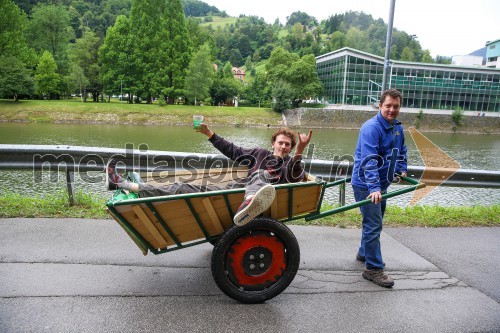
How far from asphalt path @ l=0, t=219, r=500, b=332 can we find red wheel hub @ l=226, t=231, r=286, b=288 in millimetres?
221

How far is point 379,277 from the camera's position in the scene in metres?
3.63

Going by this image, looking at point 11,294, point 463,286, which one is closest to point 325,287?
point 463,286

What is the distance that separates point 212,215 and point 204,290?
30.8 inches

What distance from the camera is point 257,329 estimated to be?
276 centimetres

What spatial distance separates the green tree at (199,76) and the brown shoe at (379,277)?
54.0m

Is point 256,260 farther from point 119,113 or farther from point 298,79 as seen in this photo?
point 298,79

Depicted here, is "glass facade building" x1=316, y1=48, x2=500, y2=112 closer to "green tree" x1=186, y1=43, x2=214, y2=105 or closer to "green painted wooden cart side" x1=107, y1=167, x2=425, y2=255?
"green tree" x1=186, y1=43, x2=214, y2=105

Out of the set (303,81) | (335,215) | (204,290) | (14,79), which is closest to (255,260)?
(204,290)

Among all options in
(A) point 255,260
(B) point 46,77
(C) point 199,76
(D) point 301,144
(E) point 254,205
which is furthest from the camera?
(C) point 199,76

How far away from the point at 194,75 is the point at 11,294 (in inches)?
2163

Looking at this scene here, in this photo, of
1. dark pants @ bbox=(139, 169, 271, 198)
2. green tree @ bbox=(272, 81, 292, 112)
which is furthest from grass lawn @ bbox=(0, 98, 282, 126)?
dark pants @ bbox=(139, 169, 271, 198)

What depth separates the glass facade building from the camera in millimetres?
64875

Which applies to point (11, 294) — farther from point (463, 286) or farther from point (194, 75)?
point (194, 75)

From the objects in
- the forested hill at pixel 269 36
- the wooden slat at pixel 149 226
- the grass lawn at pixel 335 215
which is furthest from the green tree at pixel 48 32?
the wooden slat at pixel 149 226
